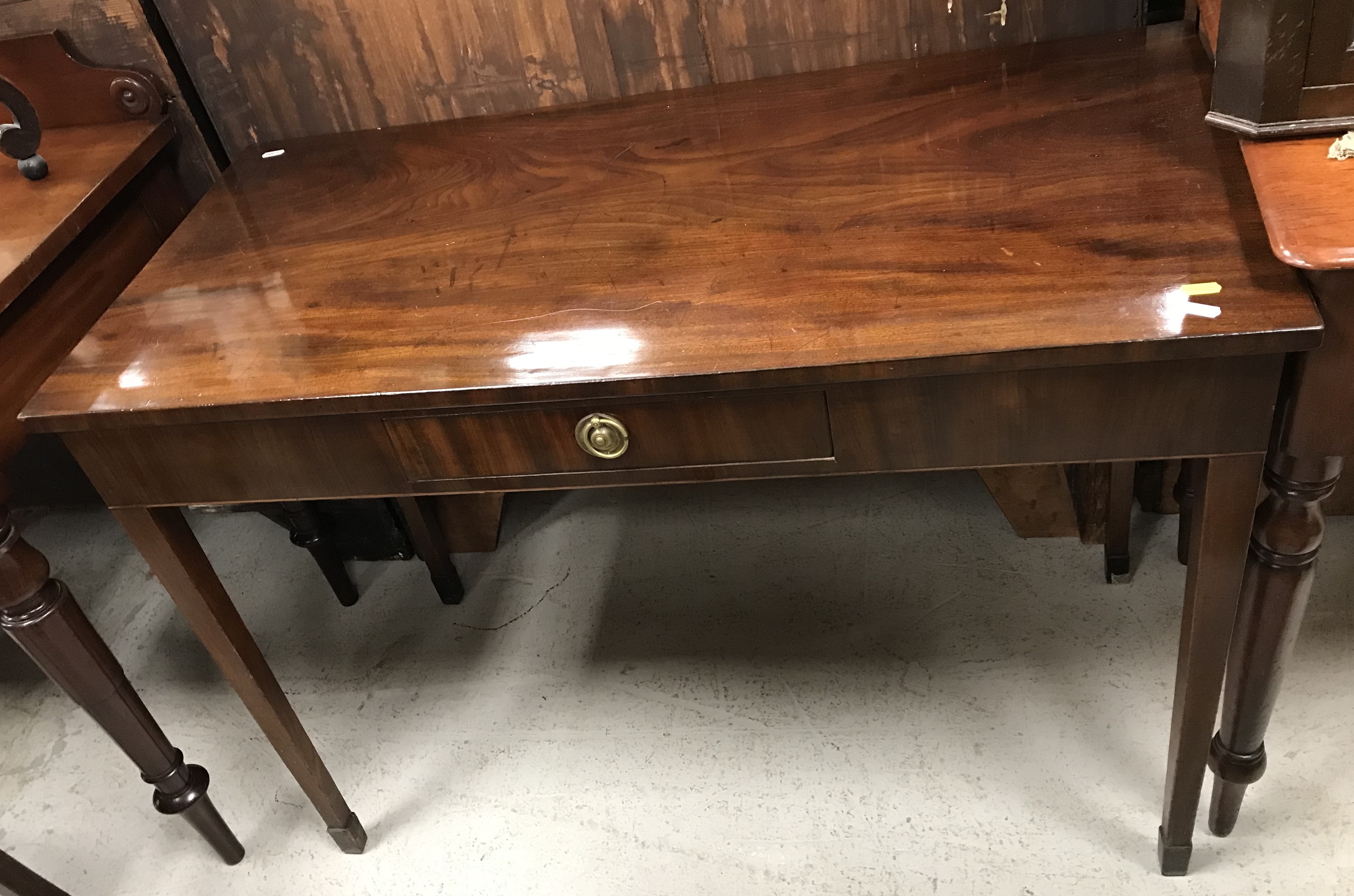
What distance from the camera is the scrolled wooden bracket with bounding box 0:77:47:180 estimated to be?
1201mm

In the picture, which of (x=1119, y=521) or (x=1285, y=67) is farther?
(x=1119, y=521)

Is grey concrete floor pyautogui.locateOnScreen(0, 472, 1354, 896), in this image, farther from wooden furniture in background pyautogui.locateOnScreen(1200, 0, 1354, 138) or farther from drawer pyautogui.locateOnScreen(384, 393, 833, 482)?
wooden furniture in background pyautogui.locateOnScreen(1200, 0, 1354, 138)

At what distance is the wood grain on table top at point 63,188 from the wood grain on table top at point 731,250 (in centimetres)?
11

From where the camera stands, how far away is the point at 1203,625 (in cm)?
99

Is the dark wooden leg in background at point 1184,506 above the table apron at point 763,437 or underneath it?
underneath

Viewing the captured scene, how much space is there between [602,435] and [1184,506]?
896mm

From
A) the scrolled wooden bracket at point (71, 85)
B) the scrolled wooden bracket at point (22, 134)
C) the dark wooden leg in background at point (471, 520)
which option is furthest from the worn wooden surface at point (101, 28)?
the dark wooden leg in background at point (471, 520)

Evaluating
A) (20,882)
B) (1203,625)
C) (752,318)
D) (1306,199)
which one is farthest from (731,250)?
(20,882)

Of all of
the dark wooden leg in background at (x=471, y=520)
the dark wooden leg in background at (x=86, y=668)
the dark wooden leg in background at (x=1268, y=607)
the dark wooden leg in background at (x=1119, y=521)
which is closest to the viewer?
the dark wooden leg in background at (x=1268, y=607)

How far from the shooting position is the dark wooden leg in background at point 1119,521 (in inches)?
56.3

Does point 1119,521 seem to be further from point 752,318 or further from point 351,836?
point 351,836

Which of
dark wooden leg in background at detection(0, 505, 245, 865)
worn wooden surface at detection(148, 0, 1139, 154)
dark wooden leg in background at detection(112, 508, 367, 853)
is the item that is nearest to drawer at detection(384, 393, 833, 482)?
dark wooden leg in background at detection(112, 508, 367, 853)

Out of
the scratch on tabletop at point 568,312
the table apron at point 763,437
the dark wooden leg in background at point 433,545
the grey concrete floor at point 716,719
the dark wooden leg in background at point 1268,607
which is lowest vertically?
the grey concrete floor at point 716,719

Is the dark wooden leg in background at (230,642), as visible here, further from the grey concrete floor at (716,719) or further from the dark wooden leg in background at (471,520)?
the dark wooden leg in background at (471,520)
